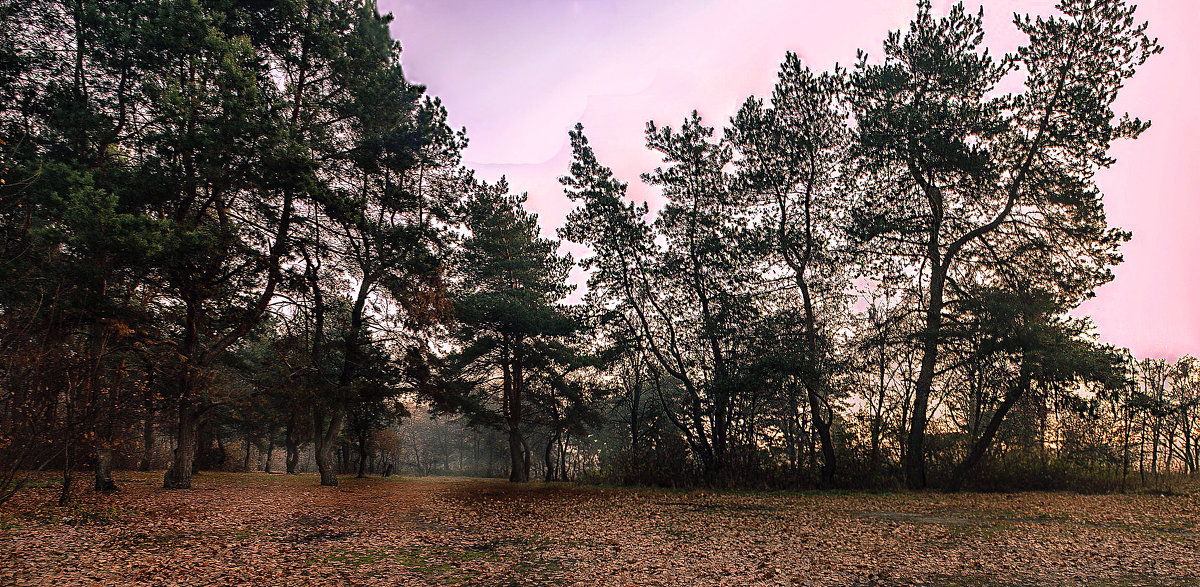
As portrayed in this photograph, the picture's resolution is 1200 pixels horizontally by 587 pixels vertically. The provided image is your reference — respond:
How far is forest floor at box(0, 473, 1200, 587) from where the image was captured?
5586 mm

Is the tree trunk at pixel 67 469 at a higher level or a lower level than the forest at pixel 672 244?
lower

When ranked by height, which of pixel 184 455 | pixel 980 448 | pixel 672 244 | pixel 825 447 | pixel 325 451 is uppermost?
pixel 672 244

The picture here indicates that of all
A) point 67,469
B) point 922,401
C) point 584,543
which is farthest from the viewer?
point 922,401

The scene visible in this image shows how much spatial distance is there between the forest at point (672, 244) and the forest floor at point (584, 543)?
2.32 metres

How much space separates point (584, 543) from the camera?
7.47 metres

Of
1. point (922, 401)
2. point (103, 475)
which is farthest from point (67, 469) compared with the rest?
point (922, 401)

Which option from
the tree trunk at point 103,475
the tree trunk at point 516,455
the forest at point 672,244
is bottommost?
the tree trunk at point 516,455

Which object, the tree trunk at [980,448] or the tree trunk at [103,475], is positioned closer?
the tree trunk at [103,475]

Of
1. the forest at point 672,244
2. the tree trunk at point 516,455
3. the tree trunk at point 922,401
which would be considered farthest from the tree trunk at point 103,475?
the tree trunk at point 922,401

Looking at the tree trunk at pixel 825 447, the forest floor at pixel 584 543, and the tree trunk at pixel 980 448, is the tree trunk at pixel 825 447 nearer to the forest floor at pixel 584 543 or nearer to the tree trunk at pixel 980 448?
the tree trunk at pixel 980 448

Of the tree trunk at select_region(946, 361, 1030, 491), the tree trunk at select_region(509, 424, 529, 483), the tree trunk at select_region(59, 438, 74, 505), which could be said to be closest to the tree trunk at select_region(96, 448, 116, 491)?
the tree trunk at select_region(59, 438, 74, 505)

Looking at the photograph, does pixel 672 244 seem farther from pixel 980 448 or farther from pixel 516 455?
pixel 516 455

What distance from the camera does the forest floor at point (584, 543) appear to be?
5.59m

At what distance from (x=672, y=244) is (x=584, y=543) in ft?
41.8
